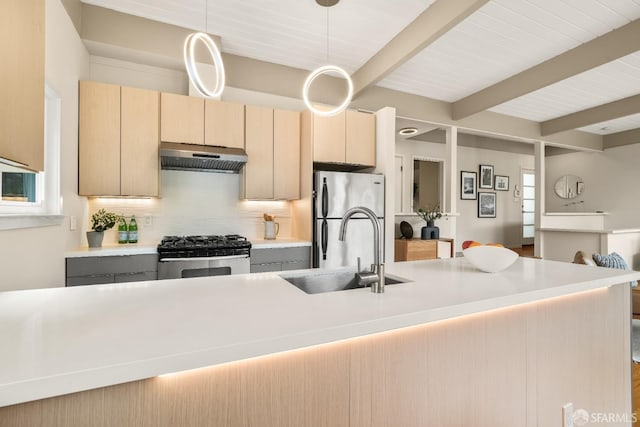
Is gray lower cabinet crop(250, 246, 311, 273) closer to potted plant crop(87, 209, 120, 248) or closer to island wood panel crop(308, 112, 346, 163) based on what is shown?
island wood panel crop(308, 112, 346, 163)

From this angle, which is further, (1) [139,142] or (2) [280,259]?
(2) [280,259]

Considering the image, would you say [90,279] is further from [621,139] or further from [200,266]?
[621,139]

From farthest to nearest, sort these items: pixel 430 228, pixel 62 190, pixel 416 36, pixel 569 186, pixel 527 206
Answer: pixel 527 206, pixel 569 186, pixel 430 228, pixel 416 36, pixel 62 190

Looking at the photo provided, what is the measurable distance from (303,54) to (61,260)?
2989mm

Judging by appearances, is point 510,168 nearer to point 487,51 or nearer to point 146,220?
point 487,51

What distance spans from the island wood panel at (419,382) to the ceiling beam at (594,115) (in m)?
4.77

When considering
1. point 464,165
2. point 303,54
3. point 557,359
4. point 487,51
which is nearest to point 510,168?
point 464,165

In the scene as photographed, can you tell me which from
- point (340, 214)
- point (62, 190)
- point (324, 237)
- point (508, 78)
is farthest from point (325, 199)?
point (508, 78)

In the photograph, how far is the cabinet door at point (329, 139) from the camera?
11.8ft

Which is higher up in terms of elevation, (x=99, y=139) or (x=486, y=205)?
(x=99, y=139)

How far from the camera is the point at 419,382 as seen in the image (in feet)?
3.67

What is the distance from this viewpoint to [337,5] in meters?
2.79

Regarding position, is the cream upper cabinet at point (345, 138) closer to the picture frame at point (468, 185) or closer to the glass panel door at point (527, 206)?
the picture frame at point (468, 185)

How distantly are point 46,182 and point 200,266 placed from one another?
1.28m
